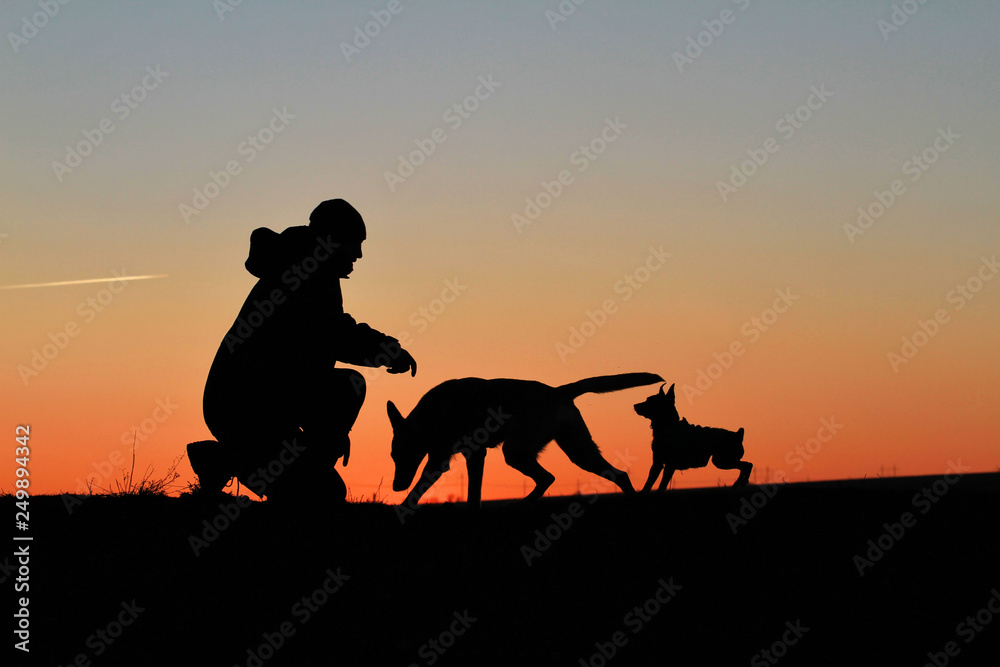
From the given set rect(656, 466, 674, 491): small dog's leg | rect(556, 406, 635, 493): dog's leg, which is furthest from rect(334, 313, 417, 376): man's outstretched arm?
rect(656, 466, 674, 491): small dog's leg

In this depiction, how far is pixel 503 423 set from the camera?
12531 millimetres

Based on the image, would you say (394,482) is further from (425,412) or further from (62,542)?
(62,542)

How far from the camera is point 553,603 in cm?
609

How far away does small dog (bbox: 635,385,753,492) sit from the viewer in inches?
532

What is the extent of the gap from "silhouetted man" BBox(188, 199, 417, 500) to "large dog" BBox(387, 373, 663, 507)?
4082 millimetres

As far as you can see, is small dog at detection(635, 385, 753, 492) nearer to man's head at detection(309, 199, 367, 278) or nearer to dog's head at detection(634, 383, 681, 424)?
dog's head at detection(634, 383, 681, 424)

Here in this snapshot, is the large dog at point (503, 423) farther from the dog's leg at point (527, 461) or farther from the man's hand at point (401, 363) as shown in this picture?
the man's hand at point (401, 363)

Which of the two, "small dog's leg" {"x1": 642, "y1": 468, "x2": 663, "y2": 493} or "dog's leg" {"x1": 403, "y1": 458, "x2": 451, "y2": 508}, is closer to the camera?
"dog's leg" {"x1": 403, "y1": 458, "x2": 451, "y2": 508}

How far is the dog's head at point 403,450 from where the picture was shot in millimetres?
13117

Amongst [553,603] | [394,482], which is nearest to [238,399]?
[553,603]

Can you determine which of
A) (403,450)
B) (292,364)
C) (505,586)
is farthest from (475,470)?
(505,586)

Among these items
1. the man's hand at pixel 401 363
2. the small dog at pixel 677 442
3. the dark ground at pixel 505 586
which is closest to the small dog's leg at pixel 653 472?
the small dog at pixel 677 442

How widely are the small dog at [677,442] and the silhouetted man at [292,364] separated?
6.06 meters

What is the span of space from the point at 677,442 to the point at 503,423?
8.08 feet
